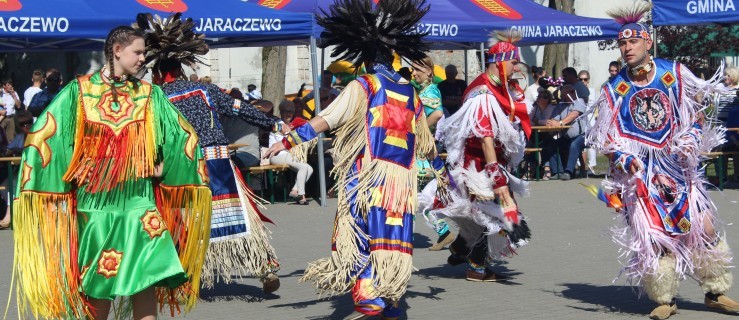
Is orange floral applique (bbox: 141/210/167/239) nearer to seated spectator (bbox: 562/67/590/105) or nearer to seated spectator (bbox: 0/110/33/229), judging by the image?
seated spectator (bbox: 0/110/33/229)

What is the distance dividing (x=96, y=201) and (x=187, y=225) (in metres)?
0.53

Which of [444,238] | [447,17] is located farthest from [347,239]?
[447,17]

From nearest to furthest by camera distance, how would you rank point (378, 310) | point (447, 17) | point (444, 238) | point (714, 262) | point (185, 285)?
point (185, 285)
point (378, 310)
point (714, 262)
point (444, 238)
point (447, 17)

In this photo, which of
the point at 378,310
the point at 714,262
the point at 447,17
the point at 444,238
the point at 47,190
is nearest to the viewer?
the point at 47,190

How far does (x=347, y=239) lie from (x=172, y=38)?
1.84 meters

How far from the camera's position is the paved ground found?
7.88 m

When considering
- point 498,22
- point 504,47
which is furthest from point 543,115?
point 504,47

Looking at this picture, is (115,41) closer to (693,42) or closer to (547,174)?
(547,174)

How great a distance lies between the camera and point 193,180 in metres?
6.09

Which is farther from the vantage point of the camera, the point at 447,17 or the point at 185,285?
the point at 447,17

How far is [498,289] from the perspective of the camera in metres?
8.77

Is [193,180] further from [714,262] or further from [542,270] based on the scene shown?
[542,270]

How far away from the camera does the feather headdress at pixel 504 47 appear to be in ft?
28.9

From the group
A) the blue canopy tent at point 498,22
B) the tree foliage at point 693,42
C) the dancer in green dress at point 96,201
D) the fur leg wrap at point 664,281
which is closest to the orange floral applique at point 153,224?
the dancer in green dress at point 96,201
